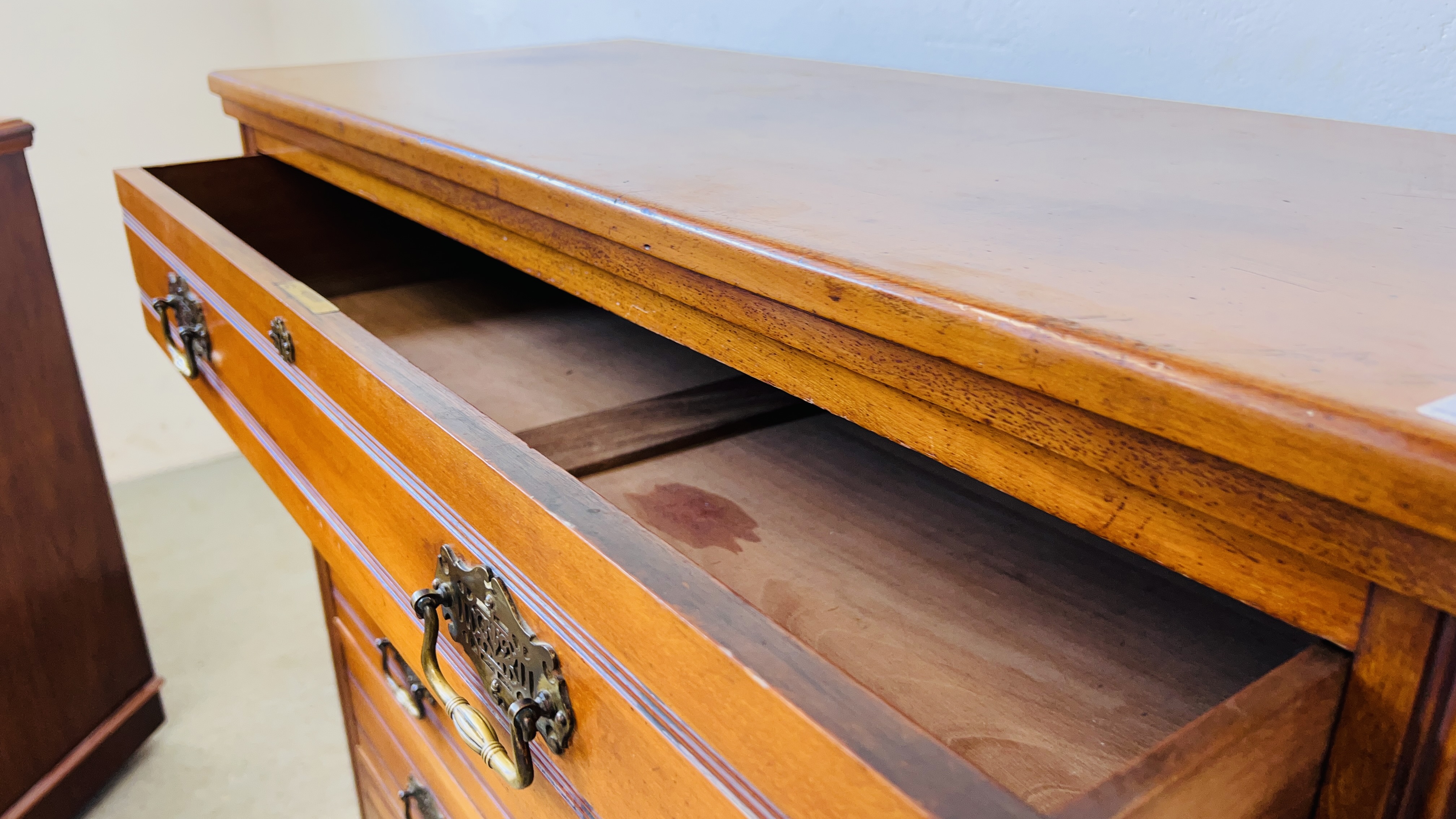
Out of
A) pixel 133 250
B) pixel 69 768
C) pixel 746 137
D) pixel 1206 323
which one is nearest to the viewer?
pixel 1206 323

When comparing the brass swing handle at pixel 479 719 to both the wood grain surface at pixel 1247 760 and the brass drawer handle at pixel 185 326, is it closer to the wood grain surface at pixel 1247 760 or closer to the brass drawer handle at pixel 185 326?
the wood grain surface at pixel 1247 760

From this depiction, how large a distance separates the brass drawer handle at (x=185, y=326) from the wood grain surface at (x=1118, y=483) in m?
0.49

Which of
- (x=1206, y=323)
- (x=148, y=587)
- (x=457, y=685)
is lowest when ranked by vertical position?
(x=148, y=587)

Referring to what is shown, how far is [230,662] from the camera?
157cm

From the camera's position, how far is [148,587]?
1.75 metres

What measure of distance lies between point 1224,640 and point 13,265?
1.21 m

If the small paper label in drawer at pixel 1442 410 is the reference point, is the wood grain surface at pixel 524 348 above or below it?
below

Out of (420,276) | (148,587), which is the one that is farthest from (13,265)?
(148,587)

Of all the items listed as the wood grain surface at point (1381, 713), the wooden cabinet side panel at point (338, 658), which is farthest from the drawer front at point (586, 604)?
the wooden cabinet side panel at point (338, 658)

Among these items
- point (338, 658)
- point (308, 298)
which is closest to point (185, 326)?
point (308, 298)

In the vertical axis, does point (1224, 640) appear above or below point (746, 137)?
below

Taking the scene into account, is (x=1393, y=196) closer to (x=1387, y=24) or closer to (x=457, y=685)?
(x=1387, y=24)

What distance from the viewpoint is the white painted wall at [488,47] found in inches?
23.4

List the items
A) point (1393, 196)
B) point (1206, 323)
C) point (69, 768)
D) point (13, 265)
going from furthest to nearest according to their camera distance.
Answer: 1. point (69, 768)
2. point (13, 265)
3. point (1393, 196)
4. point (1206, 323)
